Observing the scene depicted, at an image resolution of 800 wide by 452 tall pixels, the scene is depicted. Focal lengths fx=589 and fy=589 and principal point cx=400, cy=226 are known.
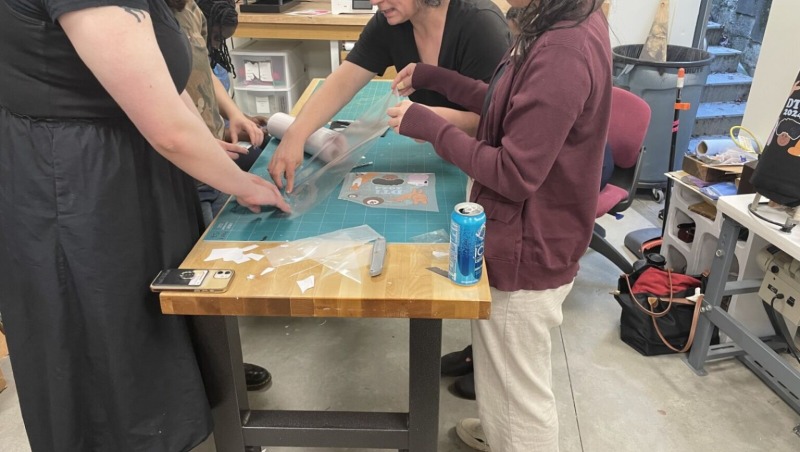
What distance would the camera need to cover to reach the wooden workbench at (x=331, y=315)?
1.01 m

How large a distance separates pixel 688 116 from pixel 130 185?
2984mm

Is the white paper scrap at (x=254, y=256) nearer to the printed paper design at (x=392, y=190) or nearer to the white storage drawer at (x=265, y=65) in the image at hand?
the printed paper design at (x=392, y=190)

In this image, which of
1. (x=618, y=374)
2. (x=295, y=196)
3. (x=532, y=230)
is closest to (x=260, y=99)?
(x=295, y=196)

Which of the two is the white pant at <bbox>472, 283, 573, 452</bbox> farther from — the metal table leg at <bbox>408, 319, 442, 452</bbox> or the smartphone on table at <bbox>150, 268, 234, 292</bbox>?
the smartphone on table at <bbox>150, 268, 234, 292</bbox>

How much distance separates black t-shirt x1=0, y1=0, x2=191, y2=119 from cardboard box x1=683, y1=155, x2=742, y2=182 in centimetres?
200

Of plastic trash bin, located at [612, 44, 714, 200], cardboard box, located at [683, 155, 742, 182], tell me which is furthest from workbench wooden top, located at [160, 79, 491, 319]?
plastic trash bin, located at [612, 44, 714, 200]

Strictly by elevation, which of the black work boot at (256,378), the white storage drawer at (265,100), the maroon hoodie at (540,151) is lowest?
the black work boot at (256,378)

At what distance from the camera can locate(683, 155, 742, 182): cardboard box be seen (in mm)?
2223

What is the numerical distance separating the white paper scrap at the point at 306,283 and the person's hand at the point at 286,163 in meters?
0.45

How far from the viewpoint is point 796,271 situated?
1816mm

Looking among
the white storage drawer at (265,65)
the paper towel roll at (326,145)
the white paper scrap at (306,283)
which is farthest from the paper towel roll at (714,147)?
the white storage drawer at (265,65)

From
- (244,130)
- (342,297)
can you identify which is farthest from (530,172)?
(244,130)

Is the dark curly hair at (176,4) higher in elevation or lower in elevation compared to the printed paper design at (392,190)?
higher

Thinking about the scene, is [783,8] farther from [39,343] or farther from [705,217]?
[39,343]
